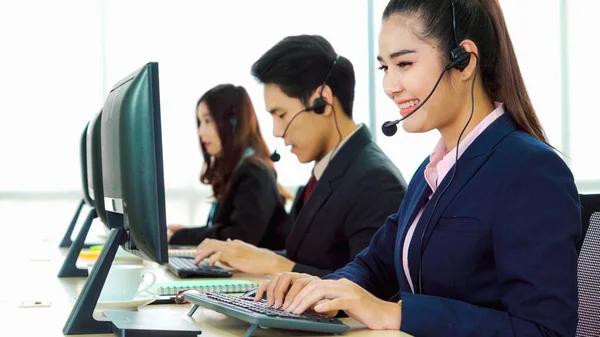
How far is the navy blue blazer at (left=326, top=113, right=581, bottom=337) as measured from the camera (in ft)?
3.84

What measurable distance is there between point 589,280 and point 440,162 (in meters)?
0.36

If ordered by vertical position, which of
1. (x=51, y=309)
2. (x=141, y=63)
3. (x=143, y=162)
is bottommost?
(x=51, y=309)

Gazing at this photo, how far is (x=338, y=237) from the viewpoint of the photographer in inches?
86.0

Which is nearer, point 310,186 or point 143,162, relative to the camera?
point 143,162

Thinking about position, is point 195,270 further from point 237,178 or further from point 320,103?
point 237,178

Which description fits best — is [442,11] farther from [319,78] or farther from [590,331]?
[319,78]

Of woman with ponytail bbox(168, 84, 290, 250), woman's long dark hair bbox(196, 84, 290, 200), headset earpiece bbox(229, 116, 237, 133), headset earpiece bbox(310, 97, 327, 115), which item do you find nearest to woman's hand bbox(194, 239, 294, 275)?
headset earpiece bbox(310, 97, 327, 115)

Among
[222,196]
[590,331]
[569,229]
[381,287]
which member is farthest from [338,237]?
[222,196]

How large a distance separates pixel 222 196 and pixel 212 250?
1.29 m

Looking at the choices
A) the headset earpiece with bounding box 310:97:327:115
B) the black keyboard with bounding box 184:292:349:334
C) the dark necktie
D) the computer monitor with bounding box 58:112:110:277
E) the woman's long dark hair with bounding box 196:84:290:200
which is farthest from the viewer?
the woman's long dark hair with bounding box 196:84:290:200

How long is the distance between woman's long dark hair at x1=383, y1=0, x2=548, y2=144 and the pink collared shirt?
0.11ft

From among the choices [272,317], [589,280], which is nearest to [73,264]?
[272,317]

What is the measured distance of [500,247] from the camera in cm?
123

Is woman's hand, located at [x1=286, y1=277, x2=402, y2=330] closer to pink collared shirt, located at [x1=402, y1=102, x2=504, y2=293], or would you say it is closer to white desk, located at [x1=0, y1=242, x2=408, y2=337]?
white desk, located at [x1=0, y1=242, x2=408, y2=337]
